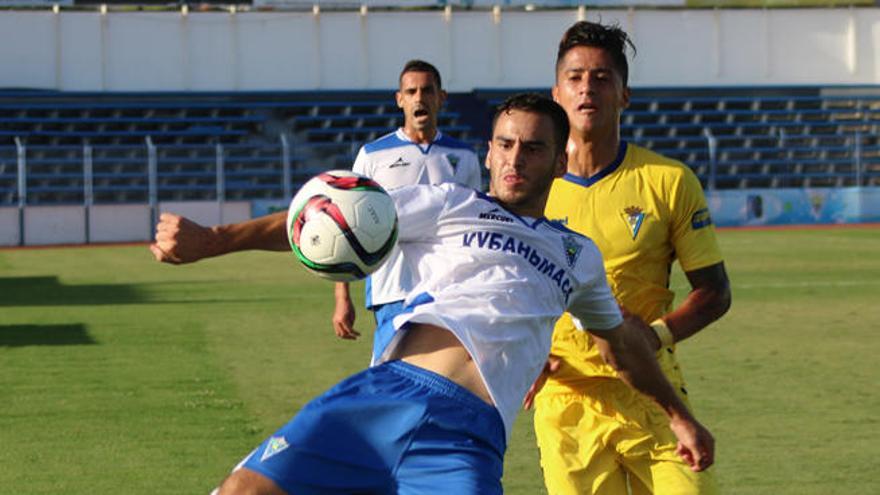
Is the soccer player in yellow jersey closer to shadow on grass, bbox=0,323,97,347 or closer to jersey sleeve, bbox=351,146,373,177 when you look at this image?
jersey sleeve, bbox=351,146,373,177

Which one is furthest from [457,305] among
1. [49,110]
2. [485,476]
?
[49,110]

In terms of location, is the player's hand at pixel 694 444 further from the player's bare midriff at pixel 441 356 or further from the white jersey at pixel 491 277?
the player's bare midriff at pixel 441 356

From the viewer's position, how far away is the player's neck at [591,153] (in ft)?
18.8

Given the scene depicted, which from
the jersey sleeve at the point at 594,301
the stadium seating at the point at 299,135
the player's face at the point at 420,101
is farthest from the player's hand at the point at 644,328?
the stadium seating at the point at 299,135

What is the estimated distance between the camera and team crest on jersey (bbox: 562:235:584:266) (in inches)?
187

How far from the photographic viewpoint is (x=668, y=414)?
5.12 metres

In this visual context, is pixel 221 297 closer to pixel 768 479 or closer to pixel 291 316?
pixel 291 316

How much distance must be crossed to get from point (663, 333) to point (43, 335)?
444 inches

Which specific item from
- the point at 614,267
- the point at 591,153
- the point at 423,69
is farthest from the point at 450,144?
the point at 614,267

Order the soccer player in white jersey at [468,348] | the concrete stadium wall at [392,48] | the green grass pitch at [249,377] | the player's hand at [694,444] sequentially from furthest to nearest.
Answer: the concrete stadium wall at [392,48]
the green grass pitch at [249,377]
the player's hand at [694,444]
the soccer player in white jersey at [468,348]

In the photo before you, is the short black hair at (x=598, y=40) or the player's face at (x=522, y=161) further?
the short black hair at (x=598, y=40)

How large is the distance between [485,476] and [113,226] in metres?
32.1

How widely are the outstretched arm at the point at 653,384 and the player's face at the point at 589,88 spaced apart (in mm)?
912

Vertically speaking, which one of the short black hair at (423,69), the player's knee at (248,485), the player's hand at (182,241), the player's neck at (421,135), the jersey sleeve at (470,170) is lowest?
the player's knee at (248,485)
